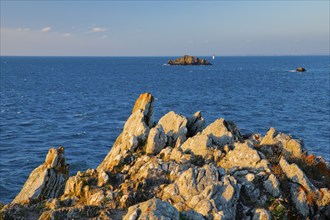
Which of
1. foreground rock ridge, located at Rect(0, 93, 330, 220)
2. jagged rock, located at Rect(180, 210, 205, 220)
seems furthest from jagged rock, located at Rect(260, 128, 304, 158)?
jagged rock, located at Rect(180, 210, 205, 220)

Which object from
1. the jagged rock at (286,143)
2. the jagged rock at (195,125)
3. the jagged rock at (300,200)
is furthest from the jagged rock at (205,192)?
the jagged rock at (195,125)

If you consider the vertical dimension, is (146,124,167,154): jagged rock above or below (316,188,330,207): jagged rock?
above

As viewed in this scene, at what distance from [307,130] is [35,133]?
50933mm

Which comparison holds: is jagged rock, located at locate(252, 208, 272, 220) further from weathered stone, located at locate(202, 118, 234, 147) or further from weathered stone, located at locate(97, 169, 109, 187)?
weathered stone, located at locate(97, 169, 109, 187)

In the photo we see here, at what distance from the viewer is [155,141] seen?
27.5 metres

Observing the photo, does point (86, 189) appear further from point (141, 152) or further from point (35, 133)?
point (35, 133)

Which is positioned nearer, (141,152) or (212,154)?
(212,154)

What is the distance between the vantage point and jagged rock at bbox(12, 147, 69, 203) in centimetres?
2603

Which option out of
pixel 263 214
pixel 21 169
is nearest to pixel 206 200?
pixel 263 214

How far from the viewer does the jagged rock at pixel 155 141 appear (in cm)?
2744

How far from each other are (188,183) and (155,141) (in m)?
8.33

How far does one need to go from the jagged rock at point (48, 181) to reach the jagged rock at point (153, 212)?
486 inches

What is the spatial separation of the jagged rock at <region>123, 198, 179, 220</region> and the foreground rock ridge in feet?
0.14

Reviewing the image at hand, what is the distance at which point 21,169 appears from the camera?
46562mm
